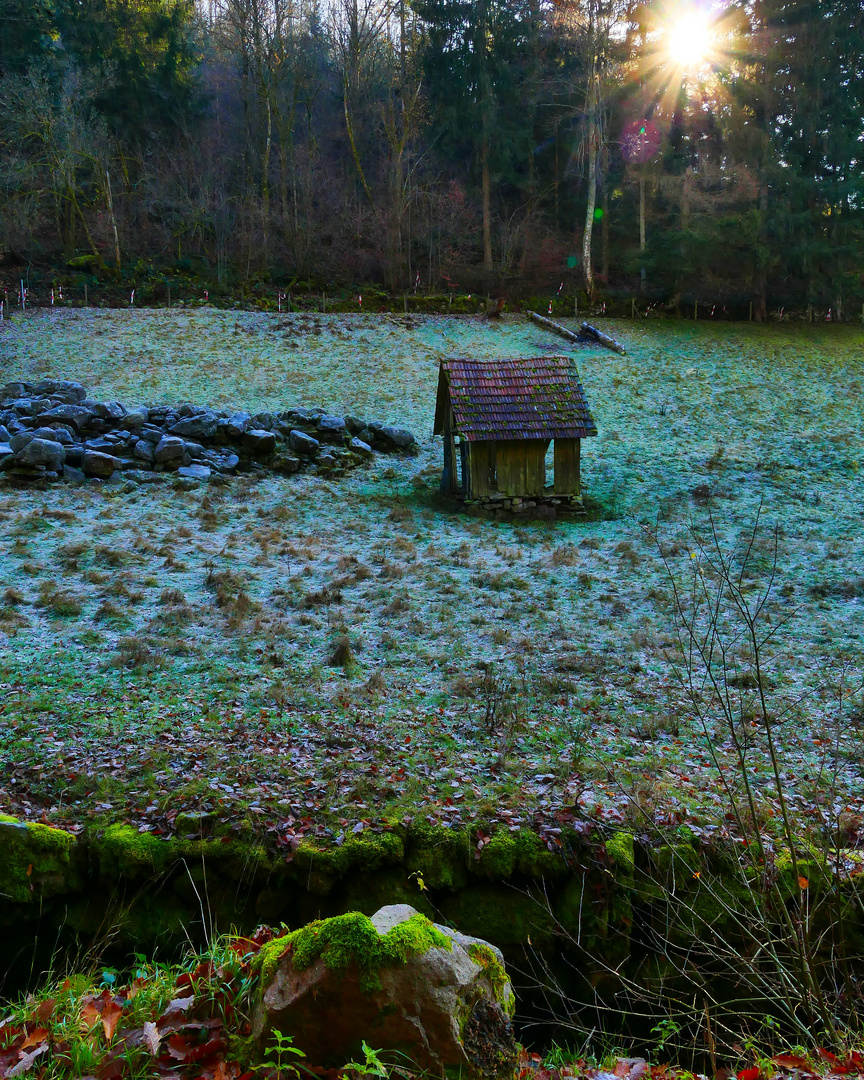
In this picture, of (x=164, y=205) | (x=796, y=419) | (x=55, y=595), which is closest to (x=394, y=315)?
(x=164, y=205)

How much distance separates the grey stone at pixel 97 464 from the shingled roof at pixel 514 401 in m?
6.94

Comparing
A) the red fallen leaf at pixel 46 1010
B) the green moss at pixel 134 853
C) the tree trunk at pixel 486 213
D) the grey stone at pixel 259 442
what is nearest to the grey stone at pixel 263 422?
the grey stone at pixel 259 442

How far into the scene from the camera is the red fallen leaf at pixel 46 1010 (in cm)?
338

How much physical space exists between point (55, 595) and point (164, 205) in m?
30.3

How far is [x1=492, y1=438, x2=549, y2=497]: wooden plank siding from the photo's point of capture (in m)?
15.7

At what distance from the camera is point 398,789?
5.81 m

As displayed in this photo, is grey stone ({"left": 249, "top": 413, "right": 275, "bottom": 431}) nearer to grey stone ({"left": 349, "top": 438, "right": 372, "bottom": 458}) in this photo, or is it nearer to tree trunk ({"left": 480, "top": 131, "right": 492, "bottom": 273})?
grey stone ({"left": 349, "top": 438, "right": 372, "bottom": 458})

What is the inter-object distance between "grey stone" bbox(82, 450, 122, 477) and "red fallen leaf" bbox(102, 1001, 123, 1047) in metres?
13.6

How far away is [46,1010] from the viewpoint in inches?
135

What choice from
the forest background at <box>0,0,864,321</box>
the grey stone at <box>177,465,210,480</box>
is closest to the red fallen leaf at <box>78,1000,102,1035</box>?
the grey stone at <box>177,465,210,480</box>

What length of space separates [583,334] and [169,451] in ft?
64.8

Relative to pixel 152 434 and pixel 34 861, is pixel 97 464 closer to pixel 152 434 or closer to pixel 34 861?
pixel 152 434

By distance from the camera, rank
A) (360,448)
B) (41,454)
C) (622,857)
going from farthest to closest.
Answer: (360,448), (41,454), (622,857)

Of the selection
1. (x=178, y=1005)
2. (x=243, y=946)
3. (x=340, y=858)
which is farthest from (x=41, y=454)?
(x=178, y=1005)
